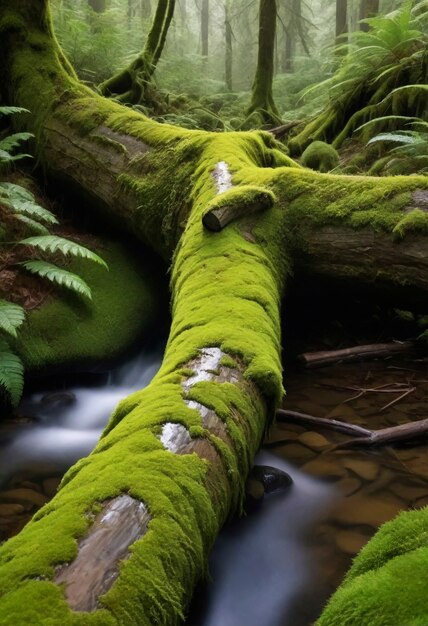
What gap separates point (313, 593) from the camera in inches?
98.1

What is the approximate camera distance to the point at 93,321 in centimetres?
522

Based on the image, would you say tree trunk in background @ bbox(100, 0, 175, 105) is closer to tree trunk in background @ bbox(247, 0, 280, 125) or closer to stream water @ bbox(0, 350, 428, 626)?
tree trunk in background @ bbox(247, 0, 280, 125)

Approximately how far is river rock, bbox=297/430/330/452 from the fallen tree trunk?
71cm

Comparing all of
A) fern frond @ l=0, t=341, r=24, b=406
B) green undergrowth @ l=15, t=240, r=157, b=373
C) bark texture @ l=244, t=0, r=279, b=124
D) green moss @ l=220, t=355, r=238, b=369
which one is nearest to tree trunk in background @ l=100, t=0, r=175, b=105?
bark texture @ l=244, t=0, r=279, b=124

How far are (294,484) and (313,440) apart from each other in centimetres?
47

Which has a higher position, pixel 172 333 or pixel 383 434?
pixel 172 333

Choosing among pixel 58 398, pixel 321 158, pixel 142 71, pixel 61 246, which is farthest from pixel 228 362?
pixel 142 71

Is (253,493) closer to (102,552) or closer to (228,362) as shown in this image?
(228,362)

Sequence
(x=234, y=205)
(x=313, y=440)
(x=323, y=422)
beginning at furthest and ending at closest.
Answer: (x=234, y=205), (x=323, y=422), (x=313, y=440)

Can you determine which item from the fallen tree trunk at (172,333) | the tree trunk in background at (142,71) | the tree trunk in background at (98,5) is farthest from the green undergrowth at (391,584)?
the tree trunk in background at (98,5)

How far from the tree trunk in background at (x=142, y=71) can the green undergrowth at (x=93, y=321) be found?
613 centimetres

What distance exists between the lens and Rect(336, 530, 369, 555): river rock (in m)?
2.68

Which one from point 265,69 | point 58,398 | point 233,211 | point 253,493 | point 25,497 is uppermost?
point 265,69

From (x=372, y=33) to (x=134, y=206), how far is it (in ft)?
21.6
